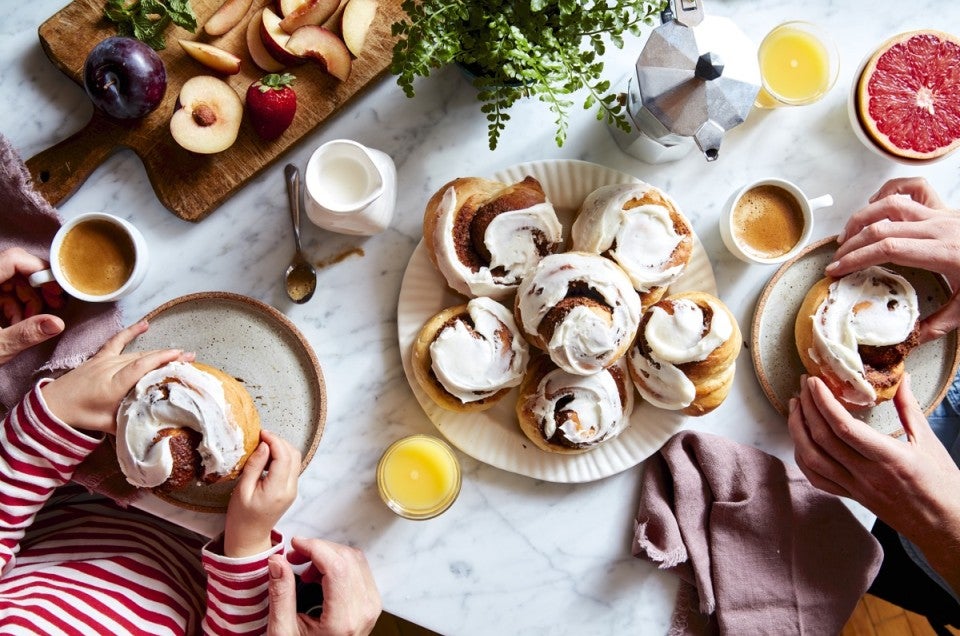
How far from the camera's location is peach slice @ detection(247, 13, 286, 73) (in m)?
1.69

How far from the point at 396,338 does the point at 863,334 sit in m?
1.02

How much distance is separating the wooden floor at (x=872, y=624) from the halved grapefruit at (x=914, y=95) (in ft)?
4.69

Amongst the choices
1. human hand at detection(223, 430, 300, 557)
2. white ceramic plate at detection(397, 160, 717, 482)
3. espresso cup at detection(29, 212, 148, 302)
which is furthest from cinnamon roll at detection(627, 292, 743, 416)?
espresso cup at detection(29, 212, 148, 302)

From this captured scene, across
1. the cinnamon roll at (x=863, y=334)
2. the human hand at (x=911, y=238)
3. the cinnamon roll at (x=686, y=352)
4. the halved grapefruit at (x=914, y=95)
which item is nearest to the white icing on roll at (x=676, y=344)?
the cinnamon roll at (x=686, y=352)

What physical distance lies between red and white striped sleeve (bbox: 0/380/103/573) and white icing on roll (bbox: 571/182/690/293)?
44.5 inches

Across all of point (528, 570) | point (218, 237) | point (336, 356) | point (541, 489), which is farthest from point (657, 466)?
point (218, 237)

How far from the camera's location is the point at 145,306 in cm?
174

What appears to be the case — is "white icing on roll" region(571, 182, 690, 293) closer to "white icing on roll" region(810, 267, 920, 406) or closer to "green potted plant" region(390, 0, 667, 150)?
"green potted plant" region(390, 0, 667, 150)

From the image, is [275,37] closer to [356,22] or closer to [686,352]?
[356,22]

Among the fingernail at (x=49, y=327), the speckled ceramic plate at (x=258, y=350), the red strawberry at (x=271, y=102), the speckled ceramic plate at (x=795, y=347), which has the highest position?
the red strawberry at (x=271, y=102)

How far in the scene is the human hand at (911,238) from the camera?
1599 millimetres

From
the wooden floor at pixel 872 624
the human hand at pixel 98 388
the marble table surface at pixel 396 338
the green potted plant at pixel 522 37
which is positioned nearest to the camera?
the green potted plant at pixel 522 37

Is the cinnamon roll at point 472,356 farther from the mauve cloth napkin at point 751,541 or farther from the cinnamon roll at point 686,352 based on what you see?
the mauve cloth napkin at point 751,541

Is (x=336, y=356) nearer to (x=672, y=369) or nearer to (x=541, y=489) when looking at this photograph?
(x=541, y=489)
